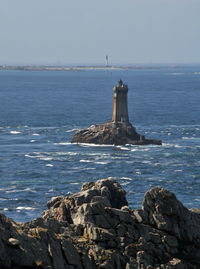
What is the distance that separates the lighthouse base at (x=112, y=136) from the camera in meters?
169

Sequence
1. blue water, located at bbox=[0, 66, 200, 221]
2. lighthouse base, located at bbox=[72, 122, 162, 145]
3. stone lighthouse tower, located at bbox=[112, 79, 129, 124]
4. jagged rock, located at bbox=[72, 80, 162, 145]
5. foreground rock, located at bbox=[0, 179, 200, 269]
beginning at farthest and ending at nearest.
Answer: stone lighthouse tower, located at bbox=[112, 79, 129, 124] < lighthouse base, located at bbox=[72, 122, 162, 145] < jagged rock, located at bbox=[72, 80, 162, 145] < blue water, located at bbox=[0, 66, 200, 221] < foreground rock, located at bbox=[0, 179, 200, 269]

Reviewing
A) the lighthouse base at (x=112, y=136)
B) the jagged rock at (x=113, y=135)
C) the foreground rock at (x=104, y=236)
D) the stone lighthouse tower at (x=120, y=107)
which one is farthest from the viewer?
the stone lighthouse tower at (x=120, y=107)

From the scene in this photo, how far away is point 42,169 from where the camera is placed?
136625 millimetres

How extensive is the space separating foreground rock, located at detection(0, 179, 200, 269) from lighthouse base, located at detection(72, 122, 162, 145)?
107m

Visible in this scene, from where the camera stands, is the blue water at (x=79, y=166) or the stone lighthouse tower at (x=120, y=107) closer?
the blue water at (x=79, y=166)

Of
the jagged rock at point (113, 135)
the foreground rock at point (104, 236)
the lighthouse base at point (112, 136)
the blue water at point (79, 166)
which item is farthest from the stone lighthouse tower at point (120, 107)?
the foreground rock at point (104, 236)

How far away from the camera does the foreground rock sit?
49219mm

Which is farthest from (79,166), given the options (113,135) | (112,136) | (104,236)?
(104,236)

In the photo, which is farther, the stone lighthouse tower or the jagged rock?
the stone lighthouse tower

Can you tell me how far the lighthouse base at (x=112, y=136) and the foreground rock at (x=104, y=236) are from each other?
107 meters

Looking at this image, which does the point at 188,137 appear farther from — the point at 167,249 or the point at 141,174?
the point at 167,249

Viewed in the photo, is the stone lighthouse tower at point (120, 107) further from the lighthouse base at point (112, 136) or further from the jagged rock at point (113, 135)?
the lighthouse base at point (112, 136)

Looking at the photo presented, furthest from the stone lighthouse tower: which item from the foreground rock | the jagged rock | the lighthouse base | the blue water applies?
the foreground rock

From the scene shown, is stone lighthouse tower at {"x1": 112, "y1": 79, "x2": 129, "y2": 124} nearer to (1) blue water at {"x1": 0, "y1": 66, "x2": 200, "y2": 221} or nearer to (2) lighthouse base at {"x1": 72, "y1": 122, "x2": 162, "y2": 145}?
(2) lighthouse base at {"x1": 72, "y1": 122, "x2": 162, "y2": 145}
